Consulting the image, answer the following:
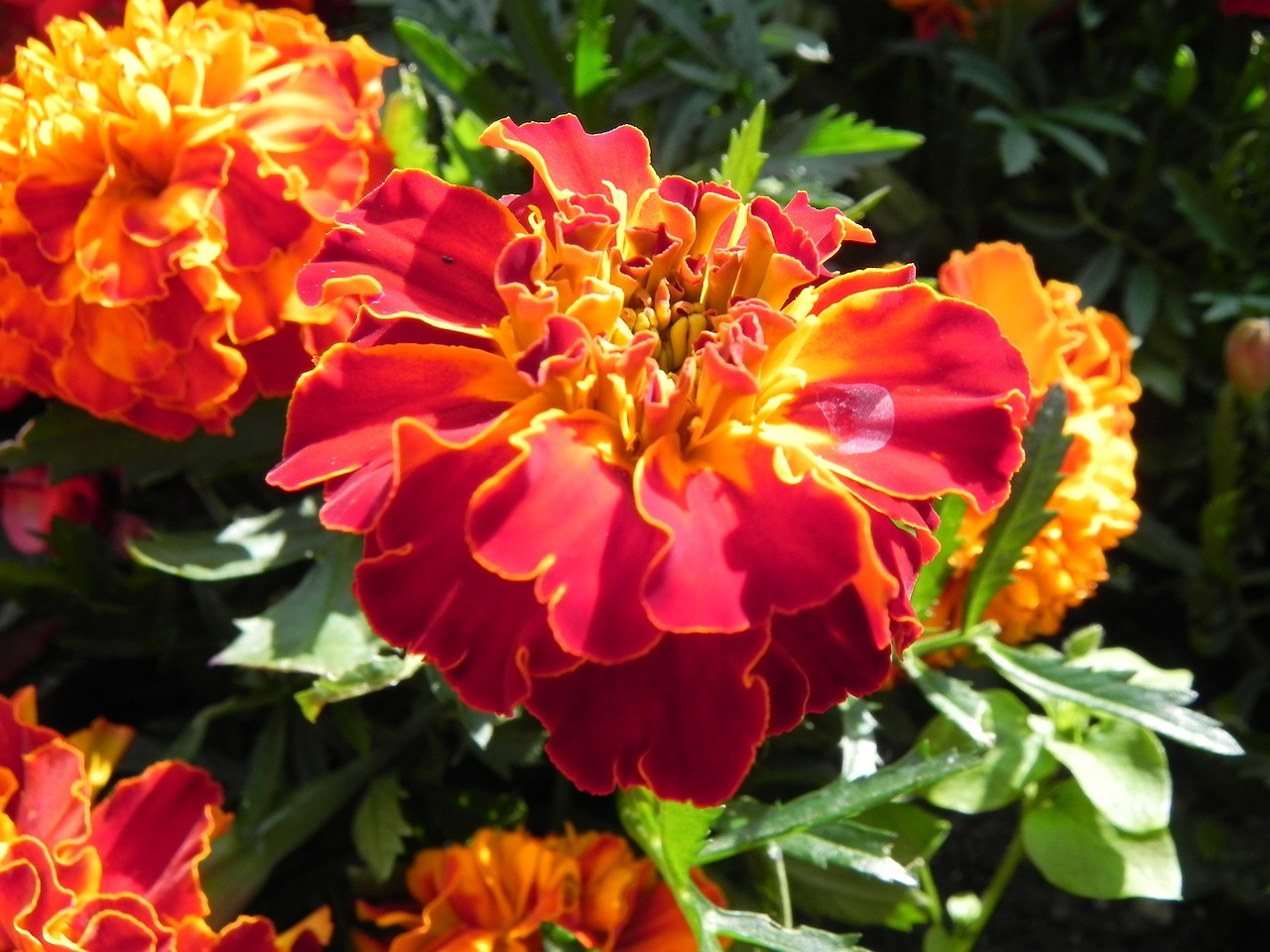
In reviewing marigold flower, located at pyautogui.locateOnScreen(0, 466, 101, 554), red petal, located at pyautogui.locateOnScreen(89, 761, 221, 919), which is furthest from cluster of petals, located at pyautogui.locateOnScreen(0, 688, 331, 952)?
marigold flower, located at pyautogui.locateOnScreen(0, 466, 101, 554)

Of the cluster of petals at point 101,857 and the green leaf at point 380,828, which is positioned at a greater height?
the cluster of petals at point 101,857

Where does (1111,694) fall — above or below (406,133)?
below

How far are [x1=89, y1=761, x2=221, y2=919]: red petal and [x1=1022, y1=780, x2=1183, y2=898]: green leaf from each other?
572 mm

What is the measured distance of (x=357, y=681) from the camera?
75 centimetres

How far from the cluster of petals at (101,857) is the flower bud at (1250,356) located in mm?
872

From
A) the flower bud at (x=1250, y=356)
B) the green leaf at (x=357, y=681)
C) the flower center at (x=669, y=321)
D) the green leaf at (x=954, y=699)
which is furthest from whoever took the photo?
the flower bud at (x=1250, y=356)

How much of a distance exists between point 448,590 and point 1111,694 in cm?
47

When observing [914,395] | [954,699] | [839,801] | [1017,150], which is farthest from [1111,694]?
[1017,150]

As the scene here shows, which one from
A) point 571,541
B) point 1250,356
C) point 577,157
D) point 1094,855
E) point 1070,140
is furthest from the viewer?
point 1070,140

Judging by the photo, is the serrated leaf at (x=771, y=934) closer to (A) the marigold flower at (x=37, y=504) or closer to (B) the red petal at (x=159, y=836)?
(B) the red petal at (x=159, y=836)

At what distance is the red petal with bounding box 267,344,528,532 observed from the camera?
0.56 m

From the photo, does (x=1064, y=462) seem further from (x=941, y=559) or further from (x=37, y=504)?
(x=37, y=504)

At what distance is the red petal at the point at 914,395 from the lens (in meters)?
0.57

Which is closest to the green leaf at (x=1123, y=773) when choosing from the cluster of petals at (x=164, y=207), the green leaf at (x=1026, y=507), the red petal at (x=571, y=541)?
the green leaf at (x=1026, y=507)
